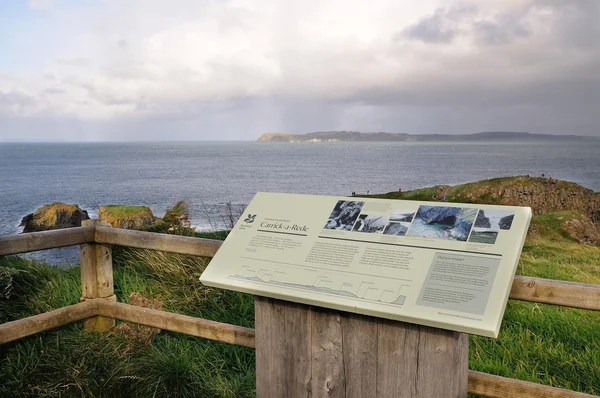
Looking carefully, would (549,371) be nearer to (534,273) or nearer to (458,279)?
(458,279)

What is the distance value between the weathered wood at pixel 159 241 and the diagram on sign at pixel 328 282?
111cm

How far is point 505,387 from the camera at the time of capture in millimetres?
3105

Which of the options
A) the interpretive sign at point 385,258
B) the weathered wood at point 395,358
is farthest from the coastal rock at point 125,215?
the weathered wood at point 395,358

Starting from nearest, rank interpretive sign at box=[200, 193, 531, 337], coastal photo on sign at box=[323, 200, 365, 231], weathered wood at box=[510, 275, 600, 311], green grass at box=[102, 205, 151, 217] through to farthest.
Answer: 1. interpretive sign at box=[200, 193, 531, 337]
2. weathered wood at box=[510, 275, 600, 311]
3. coastal photo on sign at box=[323, 200, 365, 231]
4. green grass at box=[102, 205, 151, 217]

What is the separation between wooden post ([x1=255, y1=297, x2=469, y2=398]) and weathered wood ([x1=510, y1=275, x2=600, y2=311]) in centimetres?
54

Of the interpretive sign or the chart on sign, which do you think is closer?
the interpretive sign

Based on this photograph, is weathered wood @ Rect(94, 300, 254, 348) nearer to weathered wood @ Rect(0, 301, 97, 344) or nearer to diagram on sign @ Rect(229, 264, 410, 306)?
weathered wood @ Rect(0, 301, 97, 344)

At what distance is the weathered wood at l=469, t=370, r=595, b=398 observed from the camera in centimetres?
303

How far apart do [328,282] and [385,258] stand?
0.28 m

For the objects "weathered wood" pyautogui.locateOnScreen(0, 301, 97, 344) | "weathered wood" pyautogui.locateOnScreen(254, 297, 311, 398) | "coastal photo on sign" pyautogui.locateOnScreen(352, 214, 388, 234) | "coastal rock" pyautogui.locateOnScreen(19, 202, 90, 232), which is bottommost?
"coastal rock" pyautogui.locateOnScreen(19, 202, 90, 232)

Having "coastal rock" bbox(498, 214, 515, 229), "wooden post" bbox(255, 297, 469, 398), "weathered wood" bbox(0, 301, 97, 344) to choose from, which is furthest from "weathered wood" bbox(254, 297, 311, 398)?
"weathered wood" bbox(0, 301, 97, 344)

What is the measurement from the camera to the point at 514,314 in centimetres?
555

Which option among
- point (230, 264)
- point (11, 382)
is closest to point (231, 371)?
point (11, 382)

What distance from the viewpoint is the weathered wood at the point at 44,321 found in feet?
13.9
